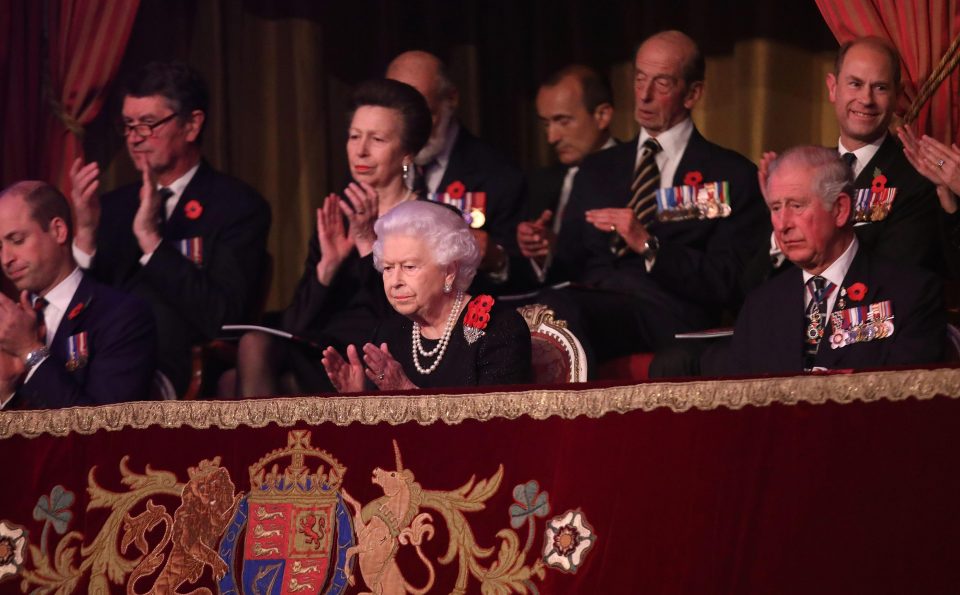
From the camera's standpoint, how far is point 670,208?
432 cm

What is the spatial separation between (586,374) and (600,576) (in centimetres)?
89

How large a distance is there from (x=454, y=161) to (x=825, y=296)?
1512mm

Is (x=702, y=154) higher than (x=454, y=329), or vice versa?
(x=702, y=154)

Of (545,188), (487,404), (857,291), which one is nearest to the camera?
(487,404)

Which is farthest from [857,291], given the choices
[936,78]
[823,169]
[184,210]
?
[184,210]

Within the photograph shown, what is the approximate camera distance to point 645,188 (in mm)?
4418

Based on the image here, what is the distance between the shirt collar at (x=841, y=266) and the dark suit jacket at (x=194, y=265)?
187 cm

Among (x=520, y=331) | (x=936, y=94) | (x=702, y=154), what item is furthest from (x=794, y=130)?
(x=520, y=331)

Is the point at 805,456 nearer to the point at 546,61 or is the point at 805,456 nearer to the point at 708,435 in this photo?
the point at 708,435

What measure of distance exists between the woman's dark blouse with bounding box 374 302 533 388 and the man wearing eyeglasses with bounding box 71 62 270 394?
1.23 meters

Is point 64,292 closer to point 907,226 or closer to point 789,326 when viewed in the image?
point 789,326

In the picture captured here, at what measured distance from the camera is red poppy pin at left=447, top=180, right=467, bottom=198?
4.54 metres

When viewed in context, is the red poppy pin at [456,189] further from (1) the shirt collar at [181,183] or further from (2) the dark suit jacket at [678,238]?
(1) the shirt collar at [181,183]

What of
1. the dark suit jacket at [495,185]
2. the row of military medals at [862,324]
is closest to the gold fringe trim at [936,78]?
the row of military medals at [862,324]
